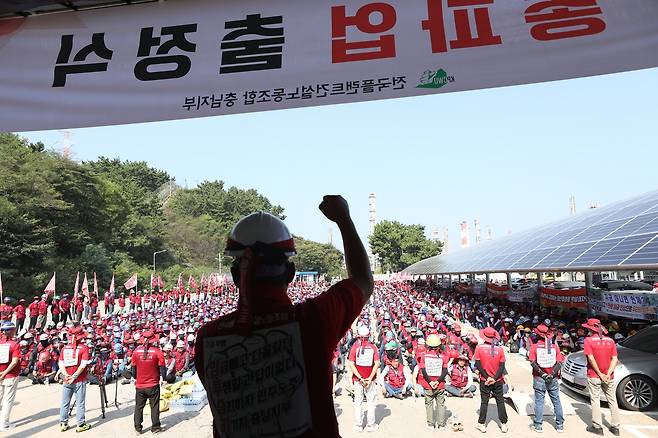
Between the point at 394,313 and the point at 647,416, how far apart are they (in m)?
12.4

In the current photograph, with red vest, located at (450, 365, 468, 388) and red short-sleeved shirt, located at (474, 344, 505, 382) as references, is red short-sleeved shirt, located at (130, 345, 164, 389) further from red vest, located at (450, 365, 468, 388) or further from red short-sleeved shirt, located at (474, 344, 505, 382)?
red vest, located at (450, 365, 468, 388)

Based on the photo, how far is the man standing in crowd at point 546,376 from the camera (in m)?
7.39

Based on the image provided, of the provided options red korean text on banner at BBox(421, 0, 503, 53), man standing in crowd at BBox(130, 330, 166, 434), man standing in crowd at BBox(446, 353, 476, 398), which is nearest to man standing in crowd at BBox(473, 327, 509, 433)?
man standing in crowd at BBox(446, 353, 476, 398)

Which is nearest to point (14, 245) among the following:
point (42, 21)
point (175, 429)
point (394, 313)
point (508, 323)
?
point (394, 313)

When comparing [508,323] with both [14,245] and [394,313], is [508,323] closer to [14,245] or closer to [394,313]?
[394,313]

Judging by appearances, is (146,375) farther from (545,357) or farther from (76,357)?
(545,357)

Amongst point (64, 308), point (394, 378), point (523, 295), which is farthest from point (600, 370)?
point (64, 308)

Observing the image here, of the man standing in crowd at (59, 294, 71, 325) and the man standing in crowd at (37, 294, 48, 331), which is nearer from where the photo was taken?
the man standing in crowd at (37, 294, 48, 331)

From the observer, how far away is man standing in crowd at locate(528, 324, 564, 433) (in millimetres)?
7391

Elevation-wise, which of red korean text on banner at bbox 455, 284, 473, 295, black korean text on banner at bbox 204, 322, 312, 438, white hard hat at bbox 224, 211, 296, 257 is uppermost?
white hard hat at bbox 224, 211, 296, 257

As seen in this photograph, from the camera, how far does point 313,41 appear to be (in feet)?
7.77

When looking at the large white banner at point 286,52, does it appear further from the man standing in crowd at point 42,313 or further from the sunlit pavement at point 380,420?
the man standing in crowd at point 42,313

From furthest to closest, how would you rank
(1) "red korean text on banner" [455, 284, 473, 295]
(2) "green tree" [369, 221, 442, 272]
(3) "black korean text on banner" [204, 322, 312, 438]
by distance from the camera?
(2) "green tree" [369, 221, 442, 272]
(1) "red korean text on banner" [455, 284, 473, 295]
(3) "black korean text on banner" [204, 322, 312, 438]

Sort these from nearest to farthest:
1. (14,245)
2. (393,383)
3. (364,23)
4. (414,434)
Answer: (364,23)
(414,434)
(393,383)
(14,245)
